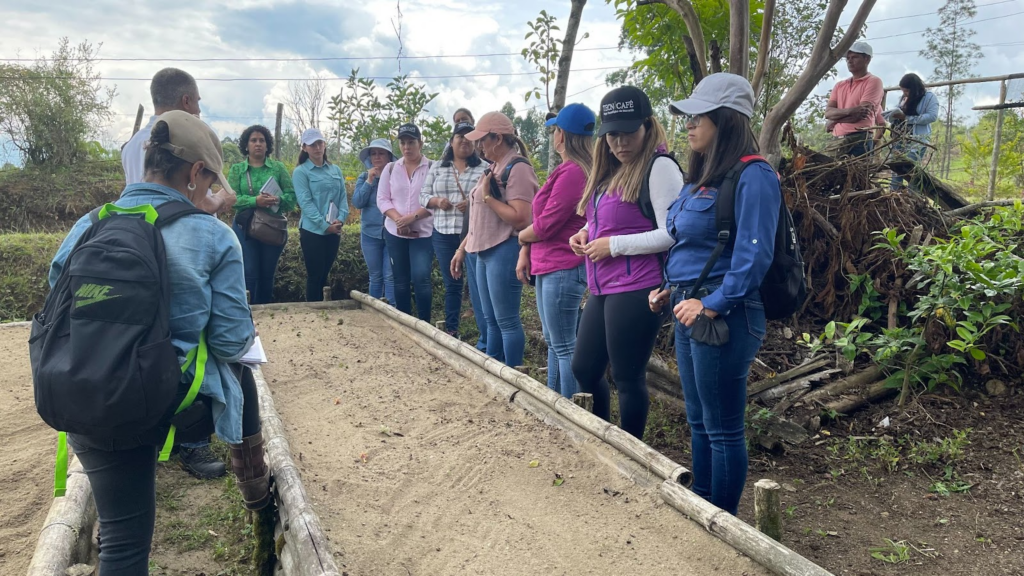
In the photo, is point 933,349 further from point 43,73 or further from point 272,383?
point 43,73

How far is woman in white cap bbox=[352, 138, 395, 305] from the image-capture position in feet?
22.4

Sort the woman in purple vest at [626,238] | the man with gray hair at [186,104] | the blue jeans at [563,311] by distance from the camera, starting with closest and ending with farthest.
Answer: the woman in purple vest at [626,238] < the man with gray hair at [186,104] < the blue jeans at [563,311]

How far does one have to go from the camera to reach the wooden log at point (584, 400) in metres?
3.51

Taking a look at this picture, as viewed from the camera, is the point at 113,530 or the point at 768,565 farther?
the point at 768,565

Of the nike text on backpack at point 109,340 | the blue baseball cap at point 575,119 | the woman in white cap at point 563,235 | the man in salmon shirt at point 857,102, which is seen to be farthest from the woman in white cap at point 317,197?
the nike text on backpack at point 109,340

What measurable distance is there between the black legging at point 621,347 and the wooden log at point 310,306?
14.6 feet

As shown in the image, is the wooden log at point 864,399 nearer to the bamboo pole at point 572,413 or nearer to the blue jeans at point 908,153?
the bamboo pole at point 572,413

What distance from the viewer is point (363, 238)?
710cm

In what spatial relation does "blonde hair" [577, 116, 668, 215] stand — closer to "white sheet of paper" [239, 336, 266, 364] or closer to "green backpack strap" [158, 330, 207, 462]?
"white sheet of paper" [239, 336, 266, 364]

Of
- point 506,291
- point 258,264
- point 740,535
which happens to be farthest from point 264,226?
point 740,535

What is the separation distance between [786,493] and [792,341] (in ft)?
5.51

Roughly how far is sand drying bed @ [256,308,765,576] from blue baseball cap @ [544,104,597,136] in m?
1.61

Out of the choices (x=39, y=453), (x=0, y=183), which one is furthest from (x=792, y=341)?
(x=0, y=183)

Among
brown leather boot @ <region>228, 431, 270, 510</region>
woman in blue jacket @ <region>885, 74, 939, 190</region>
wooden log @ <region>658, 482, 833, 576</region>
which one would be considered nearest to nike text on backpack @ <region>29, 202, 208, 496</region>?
brown leather boot @ <region>228, 431, 270, 510</region>
